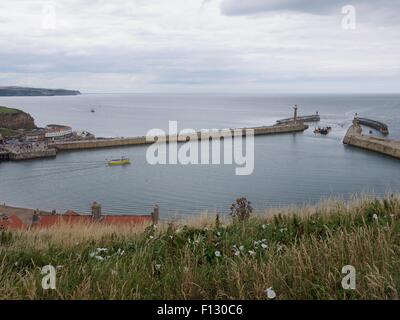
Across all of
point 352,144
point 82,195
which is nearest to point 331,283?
point 82,195

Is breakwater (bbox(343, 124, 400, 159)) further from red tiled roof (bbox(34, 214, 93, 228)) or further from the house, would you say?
red tiled roof (bbox(34, 214, 93, 228))

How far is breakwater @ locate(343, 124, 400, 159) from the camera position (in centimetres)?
4990

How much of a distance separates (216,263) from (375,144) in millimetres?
55357

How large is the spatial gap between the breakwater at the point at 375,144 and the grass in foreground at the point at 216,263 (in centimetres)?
4913

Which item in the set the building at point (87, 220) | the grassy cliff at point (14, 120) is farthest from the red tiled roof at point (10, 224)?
the grassy cliff at point (14, 120)

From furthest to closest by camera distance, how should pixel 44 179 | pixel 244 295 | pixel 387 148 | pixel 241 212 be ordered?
pixel 387 148, pixel 44 179, pixel 241 212, pixel 244 295

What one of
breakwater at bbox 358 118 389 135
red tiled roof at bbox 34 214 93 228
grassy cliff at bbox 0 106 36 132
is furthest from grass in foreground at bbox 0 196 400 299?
grassy cliff at bbox 0 106 36 132

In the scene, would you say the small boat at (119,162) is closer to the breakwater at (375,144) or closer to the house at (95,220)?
the breakwater at (375,144)

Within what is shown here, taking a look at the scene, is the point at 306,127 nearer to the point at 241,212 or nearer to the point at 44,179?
the point at 44,179

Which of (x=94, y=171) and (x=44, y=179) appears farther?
(x=94, y=171)

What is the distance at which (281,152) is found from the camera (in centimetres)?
5697

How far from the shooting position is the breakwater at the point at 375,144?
164 ft

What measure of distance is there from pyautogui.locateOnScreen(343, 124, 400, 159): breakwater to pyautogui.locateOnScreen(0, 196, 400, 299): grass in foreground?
1934 inches
